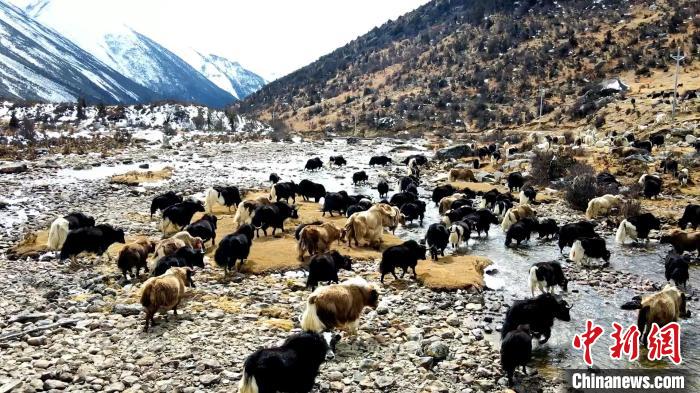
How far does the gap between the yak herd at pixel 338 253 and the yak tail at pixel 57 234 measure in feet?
0.07

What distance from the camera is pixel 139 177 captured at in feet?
84.0

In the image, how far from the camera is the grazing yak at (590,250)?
40.9 ft

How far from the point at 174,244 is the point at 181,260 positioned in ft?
3.59

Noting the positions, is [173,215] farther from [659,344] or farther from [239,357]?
[659,344]

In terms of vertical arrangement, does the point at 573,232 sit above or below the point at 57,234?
below

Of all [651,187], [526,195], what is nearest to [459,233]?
[526,195]

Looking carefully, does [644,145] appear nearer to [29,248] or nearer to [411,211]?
[411,211]

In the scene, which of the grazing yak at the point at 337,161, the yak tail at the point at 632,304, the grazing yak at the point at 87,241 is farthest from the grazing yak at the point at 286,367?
the grazing yak at the point at 337,161

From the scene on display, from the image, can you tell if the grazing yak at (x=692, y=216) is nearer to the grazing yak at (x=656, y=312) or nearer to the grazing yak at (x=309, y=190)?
the grazing yak at (x=656, y=312)

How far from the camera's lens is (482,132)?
54.7 meters

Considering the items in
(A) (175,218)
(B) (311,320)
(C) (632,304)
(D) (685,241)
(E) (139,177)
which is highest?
(E) (139,177)

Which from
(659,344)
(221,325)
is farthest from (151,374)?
(659,344)

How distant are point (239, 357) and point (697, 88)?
1680 inches

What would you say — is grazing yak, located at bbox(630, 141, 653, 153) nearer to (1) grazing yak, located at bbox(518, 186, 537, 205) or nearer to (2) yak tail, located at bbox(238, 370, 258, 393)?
(1) grazing yak, located at bbox(518, 186, 537, 205)
